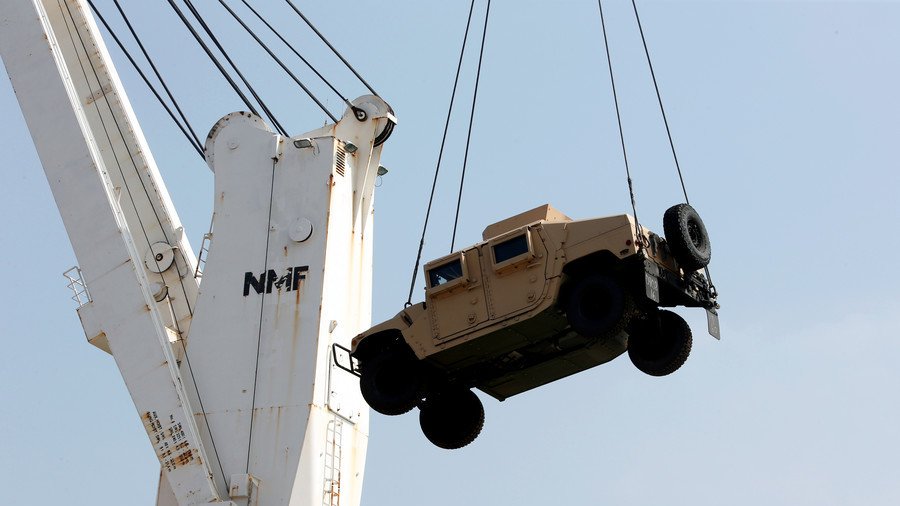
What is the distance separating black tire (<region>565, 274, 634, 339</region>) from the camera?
17.3 metres

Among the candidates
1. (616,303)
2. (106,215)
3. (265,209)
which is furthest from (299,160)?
(616,303)

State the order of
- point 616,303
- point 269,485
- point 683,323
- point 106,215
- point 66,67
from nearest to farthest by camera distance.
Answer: point 616,303 < point 683,323 < point 269,485 < point 106,215 < point 66,67

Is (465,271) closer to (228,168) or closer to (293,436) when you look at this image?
(293,436)

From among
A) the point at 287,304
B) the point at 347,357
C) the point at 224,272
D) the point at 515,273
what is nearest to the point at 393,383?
the point at 347,357

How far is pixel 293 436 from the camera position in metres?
19.9

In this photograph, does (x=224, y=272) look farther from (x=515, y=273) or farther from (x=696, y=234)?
(x=696, y=234)

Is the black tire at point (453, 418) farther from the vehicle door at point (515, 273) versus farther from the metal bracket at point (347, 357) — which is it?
the vehicle door at point (515, 273)

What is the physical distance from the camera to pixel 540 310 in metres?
17.5

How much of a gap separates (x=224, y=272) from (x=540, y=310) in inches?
234

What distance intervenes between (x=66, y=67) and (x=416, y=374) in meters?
7.81

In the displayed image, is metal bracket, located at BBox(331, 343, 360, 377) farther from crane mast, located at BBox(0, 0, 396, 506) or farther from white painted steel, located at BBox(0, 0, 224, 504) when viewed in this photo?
white painted steel, located at BBox(0, 0, 224, 504)

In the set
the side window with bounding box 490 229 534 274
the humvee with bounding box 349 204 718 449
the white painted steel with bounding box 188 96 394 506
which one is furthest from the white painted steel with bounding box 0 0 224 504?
the side window with bounding box 490 229 534 274

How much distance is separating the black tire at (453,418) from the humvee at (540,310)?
0.95ft

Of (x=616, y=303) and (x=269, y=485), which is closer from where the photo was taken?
(x=616, y=303)
